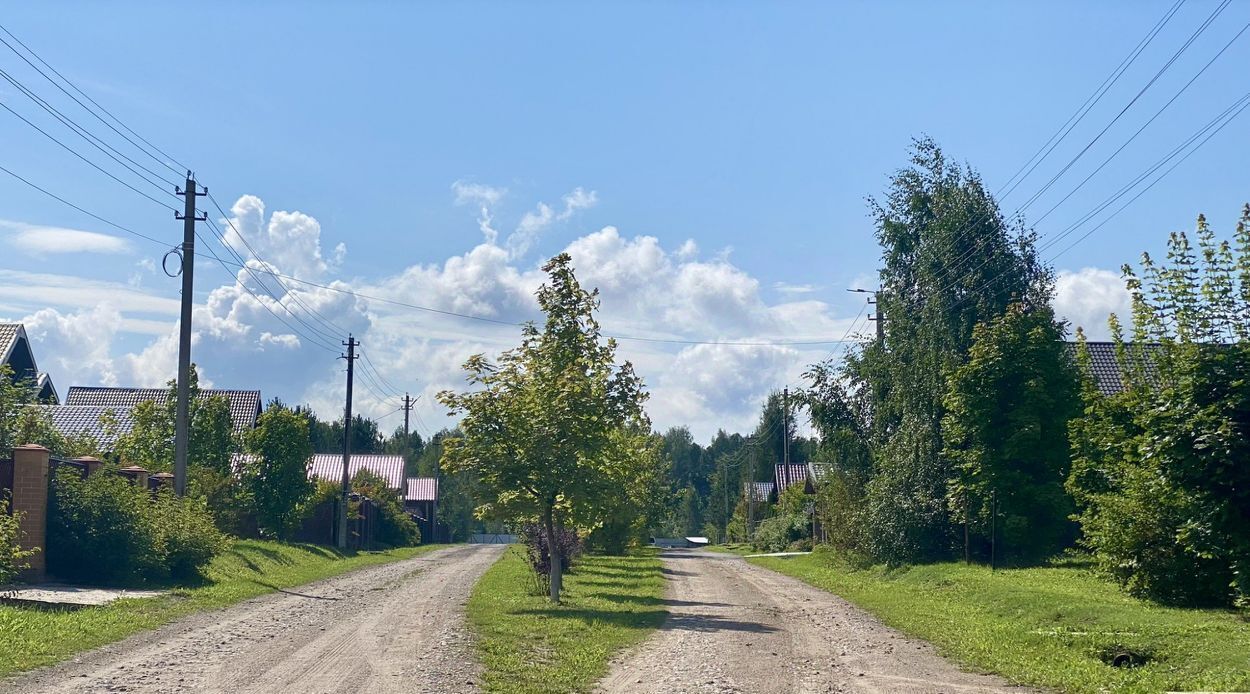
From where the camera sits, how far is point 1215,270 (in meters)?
16.1

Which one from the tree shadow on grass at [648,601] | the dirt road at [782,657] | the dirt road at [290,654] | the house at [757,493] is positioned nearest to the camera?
the dirt road at [290,654]

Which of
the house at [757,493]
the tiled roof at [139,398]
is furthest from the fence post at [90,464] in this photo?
the house at [757,493]

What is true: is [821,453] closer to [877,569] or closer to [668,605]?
[877,569]

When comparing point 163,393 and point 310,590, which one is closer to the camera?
point 310,590

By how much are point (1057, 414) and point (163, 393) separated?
158 feet

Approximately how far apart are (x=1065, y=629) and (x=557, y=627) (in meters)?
7.00

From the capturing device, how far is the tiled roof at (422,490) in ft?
281

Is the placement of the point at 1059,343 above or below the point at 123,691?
above

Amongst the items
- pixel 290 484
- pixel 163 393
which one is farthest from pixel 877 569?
pixel 163 393

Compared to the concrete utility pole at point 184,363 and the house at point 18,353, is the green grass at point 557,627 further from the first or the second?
the house at point 18,353

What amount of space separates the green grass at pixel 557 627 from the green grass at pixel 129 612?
15.1ft

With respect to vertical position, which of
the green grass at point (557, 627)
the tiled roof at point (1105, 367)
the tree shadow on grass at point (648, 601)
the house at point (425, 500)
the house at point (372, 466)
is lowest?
the house at point (425, 500)

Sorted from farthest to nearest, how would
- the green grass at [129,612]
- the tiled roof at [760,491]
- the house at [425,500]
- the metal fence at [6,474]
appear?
the tiled roof at [760,491] → the house at [425,500] → the metal fence at [6,474] → the green grass at [129,612]

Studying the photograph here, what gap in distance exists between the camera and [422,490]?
285 ft
